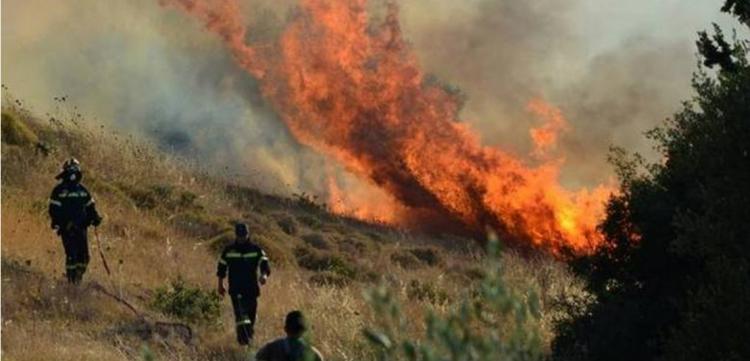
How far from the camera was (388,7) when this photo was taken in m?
50.7

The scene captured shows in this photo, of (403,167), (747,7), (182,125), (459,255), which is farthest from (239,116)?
(747,7)

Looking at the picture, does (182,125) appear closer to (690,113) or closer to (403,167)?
(403,167)

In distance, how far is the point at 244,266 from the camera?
15.4m

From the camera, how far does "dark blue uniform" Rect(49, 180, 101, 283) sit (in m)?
A: 17.6

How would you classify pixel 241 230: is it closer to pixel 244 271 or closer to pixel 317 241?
pixel 244 271

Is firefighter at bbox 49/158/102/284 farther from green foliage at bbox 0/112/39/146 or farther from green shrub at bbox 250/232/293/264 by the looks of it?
green foliage at bbox 0/112/39/146

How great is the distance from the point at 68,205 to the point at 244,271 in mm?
3795

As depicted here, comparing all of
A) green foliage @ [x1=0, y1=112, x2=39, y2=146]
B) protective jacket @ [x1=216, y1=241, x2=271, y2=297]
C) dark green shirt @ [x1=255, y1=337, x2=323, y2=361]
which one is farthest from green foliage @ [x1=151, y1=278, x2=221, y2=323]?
green foliage @ [x1=0, y1=112, x2=39, y2=146]

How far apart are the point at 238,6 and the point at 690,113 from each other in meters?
37.4

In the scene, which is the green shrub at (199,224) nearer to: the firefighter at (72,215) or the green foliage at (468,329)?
the firefighter at (72,215)

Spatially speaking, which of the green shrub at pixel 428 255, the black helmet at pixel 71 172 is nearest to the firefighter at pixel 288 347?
the black helmet at pixel 71 172

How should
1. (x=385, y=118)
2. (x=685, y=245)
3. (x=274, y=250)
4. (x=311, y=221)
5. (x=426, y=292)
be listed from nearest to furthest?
(x=685, y=245) < (x=426, y=292) < (x=274, y=250) < (x=311, y=221) < (x=385, y=118)

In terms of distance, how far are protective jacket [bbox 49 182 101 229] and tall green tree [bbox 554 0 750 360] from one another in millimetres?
7930

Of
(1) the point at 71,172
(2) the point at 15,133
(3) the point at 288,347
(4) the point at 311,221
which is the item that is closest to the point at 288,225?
(4) the point at 311,221
